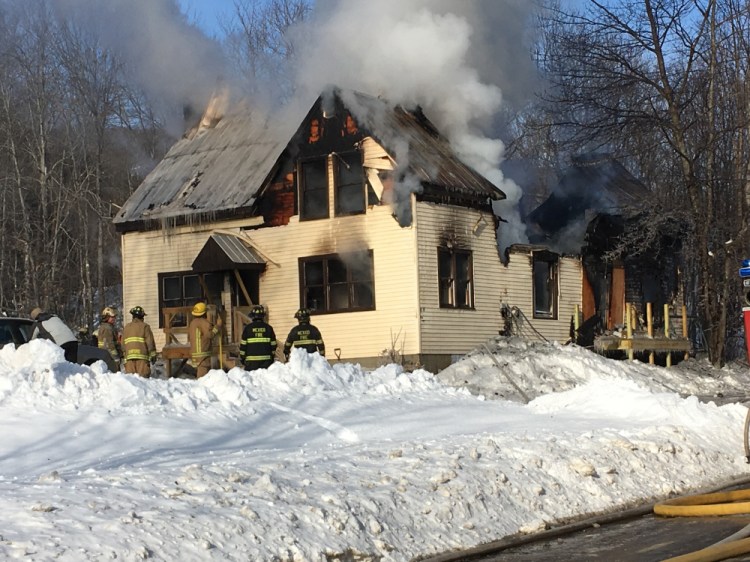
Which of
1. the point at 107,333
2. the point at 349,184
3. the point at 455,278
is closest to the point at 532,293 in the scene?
the point at 455,278

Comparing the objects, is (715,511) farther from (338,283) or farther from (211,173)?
(211,173)

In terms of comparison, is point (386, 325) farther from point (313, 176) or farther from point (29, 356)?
point (29, 356)

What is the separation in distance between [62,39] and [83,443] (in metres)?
26.6

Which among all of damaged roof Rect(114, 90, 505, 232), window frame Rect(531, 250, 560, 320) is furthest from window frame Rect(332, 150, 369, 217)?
window frame Rect(531, 250, 560, 320)

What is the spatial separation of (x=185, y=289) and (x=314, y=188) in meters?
4.51

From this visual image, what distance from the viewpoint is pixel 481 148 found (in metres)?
28.4

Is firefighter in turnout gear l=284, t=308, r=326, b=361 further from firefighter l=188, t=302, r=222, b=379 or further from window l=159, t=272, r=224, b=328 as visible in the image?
window l=159, t=272, r=224, b=328

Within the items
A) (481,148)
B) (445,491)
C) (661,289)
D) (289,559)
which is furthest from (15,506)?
(661,289)

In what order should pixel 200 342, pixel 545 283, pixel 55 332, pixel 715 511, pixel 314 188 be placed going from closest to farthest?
pixel 715 511, pixel 55 332, pixel 200 342, pixel 314 188, pixel 545 283

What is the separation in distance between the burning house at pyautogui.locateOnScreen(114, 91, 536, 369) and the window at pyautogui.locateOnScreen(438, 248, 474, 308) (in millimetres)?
28

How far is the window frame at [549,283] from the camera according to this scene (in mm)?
28859

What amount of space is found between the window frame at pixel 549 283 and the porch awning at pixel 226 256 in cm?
697

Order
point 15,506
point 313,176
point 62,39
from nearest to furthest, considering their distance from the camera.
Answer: point 15,506, point 313,176, point 62,39

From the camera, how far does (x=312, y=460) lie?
10453 mm
